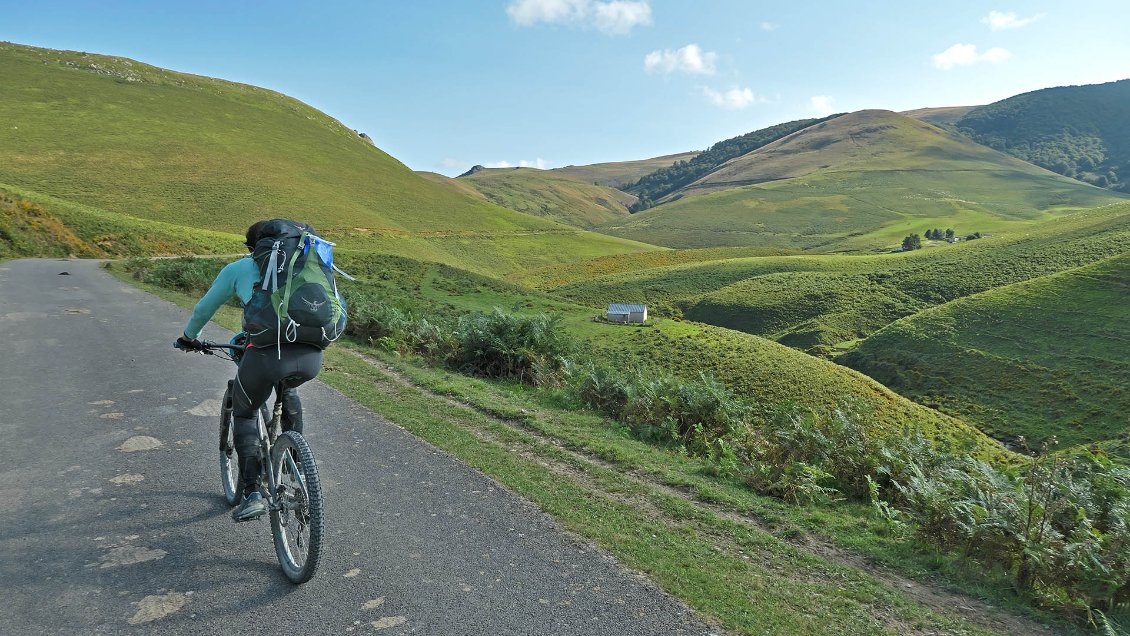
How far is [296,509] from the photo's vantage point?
4.70 m

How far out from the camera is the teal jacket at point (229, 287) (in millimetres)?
4828

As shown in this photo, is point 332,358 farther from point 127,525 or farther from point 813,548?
point 813,548

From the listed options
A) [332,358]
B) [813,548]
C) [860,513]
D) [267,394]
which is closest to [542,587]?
[267,394]

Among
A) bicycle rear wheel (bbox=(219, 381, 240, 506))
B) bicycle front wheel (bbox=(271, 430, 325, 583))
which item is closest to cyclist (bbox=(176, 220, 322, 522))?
bicycle front wheel (bbox=(271, 430, 325, 583))

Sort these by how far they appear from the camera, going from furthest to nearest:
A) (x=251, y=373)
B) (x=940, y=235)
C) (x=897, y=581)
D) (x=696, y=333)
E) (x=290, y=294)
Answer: (x=940, y=235)
(x=696, y=333)
(x=897, y=581)
(x=251, y=373)
(x=290, y=294)

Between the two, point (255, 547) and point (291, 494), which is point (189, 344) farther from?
point (255, 547)

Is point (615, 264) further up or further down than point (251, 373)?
further down

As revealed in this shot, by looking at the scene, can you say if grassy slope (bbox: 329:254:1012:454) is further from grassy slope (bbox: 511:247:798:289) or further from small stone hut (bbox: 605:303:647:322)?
grassy slope (bbox: 511:247:798:289)

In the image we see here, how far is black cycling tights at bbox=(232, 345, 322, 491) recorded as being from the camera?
4.80 m

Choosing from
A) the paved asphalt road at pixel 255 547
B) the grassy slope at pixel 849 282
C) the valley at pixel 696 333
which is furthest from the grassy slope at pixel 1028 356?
the paved asphalt road at pixel 255 547

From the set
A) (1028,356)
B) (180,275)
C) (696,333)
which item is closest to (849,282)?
(1028,356)

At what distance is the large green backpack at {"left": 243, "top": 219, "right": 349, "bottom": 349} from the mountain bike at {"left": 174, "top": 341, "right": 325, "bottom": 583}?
2.20ft

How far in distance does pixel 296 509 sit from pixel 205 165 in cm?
12067

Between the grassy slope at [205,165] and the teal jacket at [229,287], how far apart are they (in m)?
67.7
